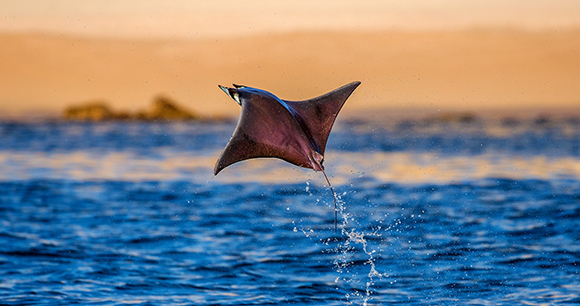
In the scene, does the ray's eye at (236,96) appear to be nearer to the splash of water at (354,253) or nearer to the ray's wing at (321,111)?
the ray's wing at (321,111)

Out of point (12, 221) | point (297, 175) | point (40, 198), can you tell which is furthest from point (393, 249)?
point (297, 175)

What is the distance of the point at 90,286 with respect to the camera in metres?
9.12

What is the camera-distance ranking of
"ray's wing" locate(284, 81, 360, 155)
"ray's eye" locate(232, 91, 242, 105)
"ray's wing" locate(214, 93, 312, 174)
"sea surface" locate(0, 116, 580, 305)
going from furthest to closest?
"sea surface" locate(0, 116, 580, 305) → "ray's wing" locate(284, 81, 360, 155) → "ray's eye" locate(232, 91, 242, 105) → "ray's wing" locate(214, 93, 312, 174)

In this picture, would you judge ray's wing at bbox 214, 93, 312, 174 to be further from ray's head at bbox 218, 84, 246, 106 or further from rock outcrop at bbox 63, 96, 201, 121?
rock outcrop at bbox 63, 96, 201, 121

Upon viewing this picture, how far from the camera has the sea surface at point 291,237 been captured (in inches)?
351

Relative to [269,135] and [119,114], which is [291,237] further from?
[119,114]

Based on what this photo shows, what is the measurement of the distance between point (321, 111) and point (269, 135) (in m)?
1.03

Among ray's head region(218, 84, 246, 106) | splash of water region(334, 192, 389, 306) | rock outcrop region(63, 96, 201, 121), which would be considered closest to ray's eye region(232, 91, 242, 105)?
ray's head region(218, 84, 246, 106)

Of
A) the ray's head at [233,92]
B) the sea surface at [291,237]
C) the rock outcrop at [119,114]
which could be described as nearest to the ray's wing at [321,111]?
the ray's head at [233,92]

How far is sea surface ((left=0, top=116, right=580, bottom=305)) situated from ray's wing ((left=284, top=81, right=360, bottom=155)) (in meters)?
2.51

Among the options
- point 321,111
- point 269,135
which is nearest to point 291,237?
point 321,111

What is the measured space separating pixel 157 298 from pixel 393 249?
4.91 meters

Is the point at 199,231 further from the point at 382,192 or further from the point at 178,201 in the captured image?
the point at 382,192

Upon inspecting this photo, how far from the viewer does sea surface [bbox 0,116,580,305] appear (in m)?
8.92
